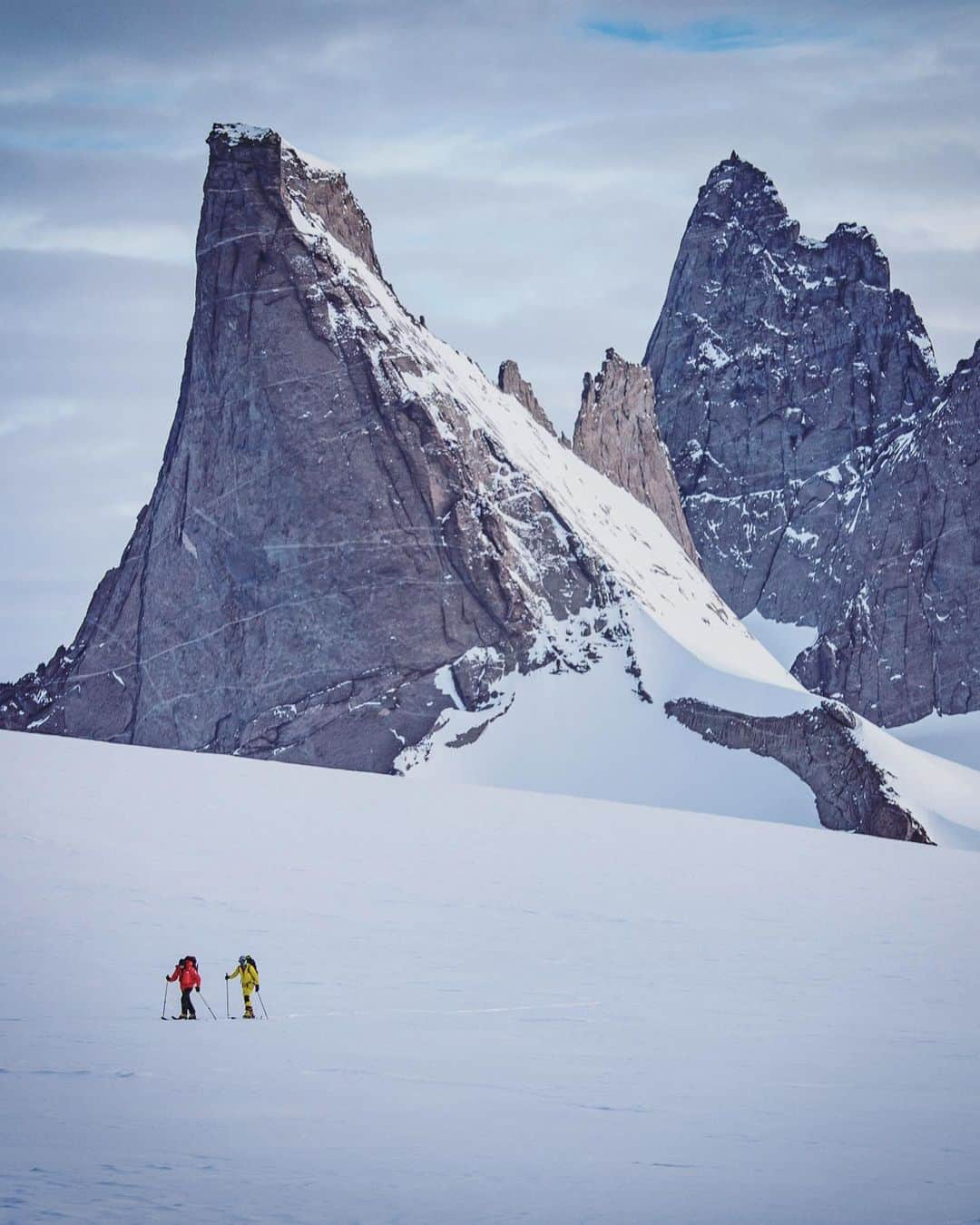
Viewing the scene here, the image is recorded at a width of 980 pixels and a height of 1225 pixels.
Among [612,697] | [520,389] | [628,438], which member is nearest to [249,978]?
[612,697]

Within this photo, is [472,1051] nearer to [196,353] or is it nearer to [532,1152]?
[532,1152]

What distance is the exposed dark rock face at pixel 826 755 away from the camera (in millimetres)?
85125

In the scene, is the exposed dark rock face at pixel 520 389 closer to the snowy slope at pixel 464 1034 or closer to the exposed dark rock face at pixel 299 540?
the exposed dark rock face at pixel 299 540

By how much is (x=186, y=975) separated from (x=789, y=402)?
6213 inches

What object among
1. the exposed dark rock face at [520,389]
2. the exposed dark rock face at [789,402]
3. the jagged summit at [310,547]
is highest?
the exposed dark rock face at [789,402]

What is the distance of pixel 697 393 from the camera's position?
582 feet

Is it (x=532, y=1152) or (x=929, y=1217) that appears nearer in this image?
(x=929, y=1217)

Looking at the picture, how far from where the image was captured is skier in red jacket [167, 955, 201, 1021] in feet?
74.9

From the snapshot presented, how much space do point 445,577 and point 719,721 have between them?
15.5 meters

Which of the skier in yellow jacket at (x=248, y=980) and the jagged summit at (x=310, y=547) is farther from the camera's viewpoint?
the jagged summit at (x=310, y=547)

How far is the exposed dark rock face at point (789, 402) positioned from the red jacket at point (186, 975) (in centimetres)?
13277

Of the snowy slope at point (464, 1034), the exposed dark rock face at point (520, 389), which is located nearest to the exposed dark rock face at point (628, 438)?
the exposed dark rock face at point (520, 389)

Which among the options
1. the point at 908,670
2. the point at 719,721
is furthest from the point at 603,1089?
the point at 908,670

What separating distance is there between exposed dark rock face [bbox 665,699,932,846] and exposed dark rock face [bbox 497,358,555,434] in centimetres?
3438
